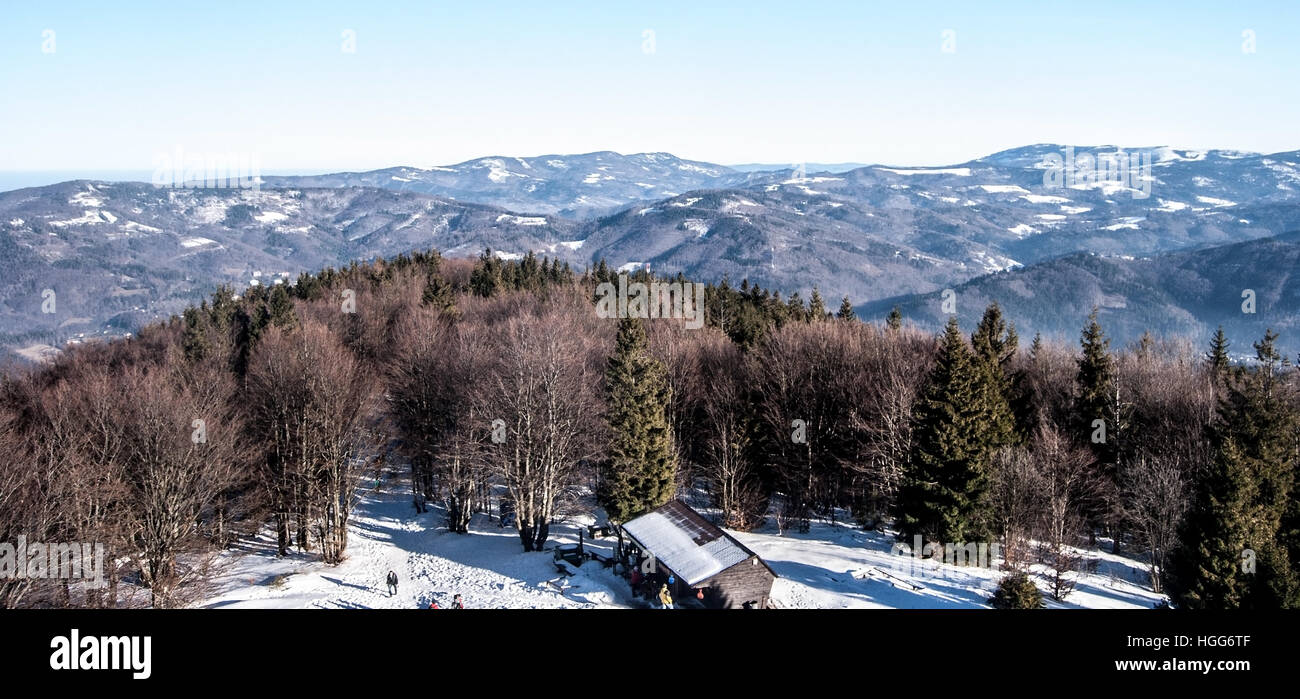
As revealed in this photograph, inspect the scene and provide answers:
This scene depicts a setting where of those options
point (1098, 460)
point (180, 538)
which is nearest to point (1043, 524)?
point (1098, 460)

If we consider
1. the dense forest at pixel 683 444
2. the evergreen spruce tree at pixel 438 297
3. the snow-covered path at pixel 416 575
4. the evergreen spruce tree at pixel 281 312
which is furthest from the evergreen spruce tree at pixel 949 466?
the evergreen spruce tree at pixel 281 312

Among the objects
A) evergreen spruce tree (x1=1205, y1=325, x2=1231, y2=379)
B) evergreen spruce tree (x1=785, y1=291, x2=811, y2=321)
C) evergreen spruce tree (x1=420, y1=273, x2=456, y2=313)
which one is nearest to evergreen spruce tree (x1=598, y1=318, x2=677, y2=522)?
evergreen spruce tree (x1=785, y1=291, x2=811, y2=321)

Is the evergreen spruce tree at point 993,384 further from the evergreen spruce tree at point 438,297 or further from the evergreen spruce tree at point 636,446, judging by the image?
the evergreen spruce tree at point 438,297

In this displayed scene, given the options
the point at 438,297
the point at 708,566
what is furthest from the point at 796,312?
the point at 708,566

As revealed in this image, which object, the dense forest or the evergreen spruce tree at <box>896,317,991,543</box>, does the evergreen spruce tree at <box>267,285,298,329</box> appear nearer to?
the dense forest

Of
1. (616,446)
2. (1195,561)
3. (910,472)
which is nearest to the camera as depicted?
(1195,561)
